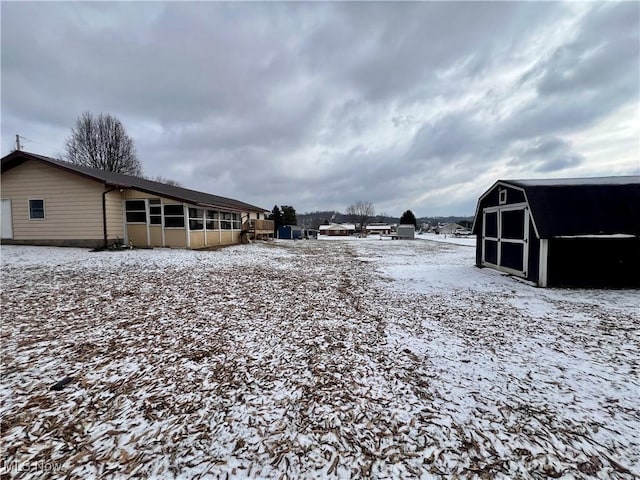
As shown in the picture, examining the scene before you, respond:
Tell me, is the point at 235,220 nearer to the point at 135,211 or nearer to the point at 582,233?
the point at 135,211

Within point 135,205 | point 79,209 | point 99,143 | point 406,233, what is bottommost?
point 406,233

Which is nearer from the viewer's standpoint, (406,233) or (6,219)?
(6,219)

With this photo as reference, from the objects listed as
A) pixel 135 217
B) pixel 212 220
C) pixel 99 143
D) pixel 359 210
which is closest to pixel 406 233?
pixel 212 220

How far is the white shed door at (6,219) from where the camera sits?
1384 centimetres

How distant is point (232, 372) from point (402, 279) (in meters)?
6.82

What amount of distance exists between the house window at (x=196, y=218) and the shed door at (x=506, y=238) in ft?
47.6

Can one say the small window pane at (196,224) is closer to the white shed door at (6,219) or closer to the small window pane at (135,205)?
the small window pane at (135,205)

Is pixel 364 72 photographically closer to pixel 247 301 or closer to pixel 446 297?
pixel 446 297

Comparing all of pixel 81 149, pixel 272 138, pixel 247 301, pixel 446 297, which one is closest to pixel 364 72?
pixel 272 138

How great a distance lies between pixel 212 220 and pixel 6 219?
992 centimetres

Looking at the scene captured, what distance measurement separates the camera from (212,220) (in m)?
17.7

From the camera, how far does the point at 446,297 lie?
22.0ft

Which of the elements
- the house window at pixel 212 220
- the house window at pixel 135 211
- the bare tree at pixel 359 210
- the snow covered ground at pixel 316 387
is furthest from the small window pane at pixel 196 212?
the bare tree at pixel 359 210

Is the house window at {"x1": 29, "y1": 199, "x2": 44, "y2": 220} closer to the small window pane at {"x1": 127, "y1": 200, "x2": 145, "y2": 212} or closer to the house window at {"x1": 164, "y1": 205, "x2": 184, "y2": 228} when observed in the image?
the small window pane at {"x1": 127, "y1": 200, "x2": 145, "y2": 212}
